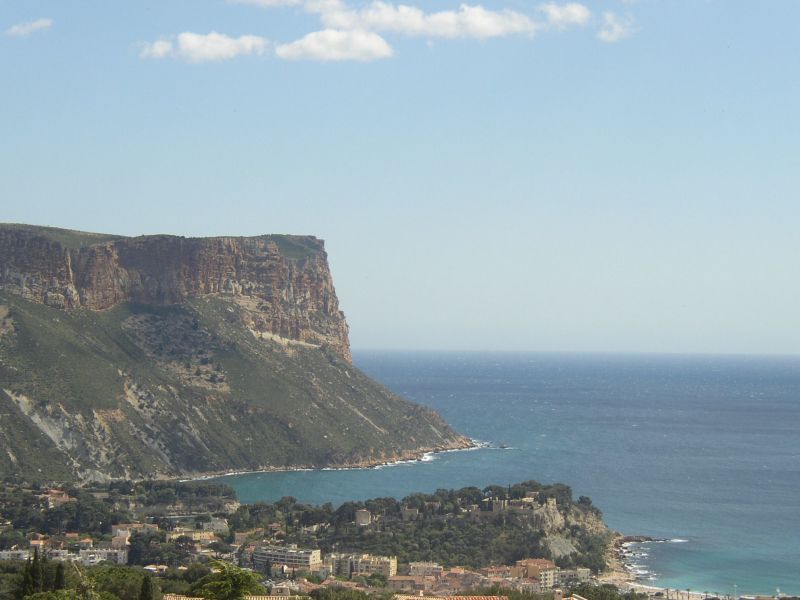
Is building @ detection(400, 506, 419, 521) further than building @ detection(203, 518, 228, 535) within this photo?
No

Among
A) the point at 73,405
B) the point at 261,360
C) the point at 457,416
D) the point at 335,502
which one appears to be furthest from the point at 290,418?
the point at 457,416

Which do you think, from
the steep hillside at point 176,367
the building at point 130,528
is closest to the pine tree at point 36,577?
the building at point 130,528

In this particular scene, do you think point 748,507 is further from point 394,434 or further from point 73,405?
point 73,405

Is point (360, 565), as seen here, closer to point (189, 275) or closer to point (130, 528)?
point (130, 528)

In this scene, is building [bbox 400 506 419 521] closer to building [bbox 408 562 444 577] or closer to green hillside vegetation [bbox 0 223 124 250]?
building [bbox 408 562 444 577]

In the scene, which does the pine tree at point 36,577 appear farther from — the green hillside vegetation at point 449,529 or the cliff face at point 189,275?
the cliff face at point 189,275

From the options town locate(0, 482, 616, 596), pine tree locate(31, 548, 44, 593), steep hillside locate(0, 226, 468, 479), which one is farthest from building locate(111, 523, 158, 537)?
pine tree locate(31, 548, 44, 593)

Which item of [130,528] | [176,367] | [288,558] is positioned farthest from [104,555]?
[176,367]
